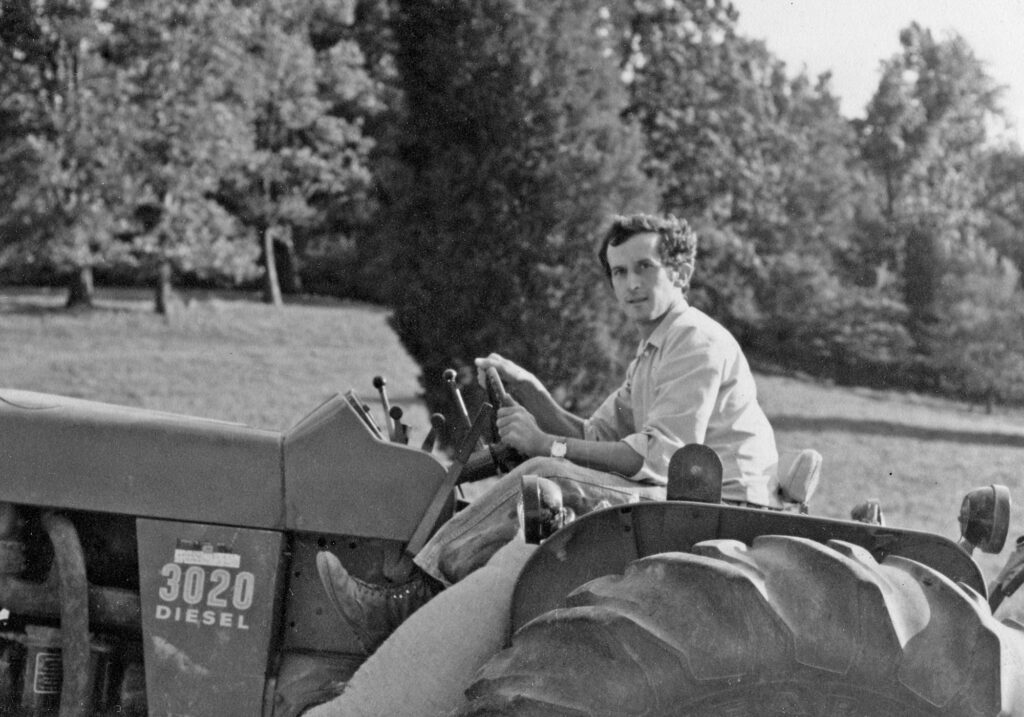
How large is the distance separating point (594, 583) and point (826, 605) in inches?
20.3

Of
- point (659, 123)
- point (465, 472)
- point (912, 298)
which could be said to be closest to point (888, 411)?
point (912, 298)

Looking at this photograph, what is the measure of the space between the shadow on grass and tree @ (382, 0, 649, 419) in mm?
8864

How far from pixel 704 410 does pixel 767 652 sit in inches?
39.3

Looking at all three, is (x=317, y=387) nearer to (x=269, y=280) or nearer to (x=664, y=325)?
(x=269, y=280)

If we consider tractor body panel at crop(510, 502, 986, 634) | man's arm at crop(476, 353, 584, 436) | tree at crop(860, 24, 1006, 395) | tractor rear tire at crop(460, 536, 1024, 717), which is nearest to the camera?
tractor rear tire at crop(460, 536, 1024, 717)

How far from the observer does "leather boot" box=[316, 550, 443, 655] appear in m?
3.26

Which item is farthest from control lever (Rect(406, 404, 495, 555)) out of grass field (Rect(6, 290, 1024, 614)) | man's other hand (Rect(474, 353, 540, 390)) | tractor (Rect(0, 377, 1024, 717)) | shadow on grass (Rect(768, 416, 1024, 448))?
shadow on grass (Rect(768, 416, 1024, 448))

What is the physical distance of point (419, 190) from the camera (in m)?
11.9

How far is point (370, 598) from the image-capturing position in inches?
131

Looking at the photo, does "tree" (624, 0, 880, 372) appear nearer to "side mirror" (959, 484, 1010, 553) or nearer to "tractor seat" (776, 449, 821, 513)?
"tractor seat" (776, 449, 821, 513)

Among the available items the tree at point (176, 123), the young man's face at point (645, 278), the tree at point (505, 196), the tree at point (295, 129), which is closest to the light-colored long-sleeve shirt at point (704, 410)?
the young man's face at point (645, 278)

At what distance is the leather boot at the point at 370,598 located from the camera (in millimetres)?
3258

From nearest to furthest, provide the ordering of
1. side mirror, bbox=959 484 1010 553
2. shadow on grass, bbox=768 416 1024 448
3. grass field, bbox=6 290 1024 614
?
1. side mirror, bbox=959 484 1010 553
2. grass field, bbox=6 290 1024 614
3. shadow on grass, bbox=768 416 1024 448

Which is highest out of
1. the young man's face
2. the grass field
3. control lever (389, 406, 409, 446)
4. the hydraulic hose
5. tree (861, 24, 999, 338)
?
tree (861, 24, 999, 338)
